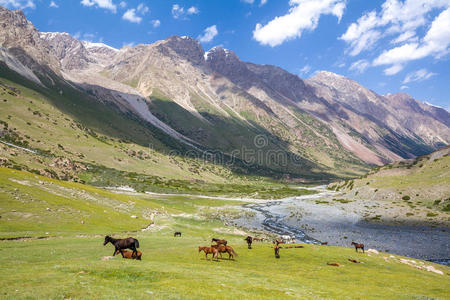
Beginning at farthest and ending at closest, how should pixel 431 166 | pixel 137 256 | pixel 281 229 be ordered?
pixel 431 166
pixel 281 229
pixel 137 256

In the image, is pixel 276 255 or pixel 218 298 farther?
pixel 276 255

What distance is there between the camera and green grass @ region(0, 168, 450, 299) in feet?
41.6

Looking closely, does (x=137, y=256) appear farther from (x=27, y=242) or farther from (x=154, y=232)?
(x=154, y=232)

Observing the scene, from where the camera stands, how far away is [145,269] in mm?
16562

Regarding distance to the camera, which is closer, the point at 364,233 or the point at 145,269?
the point at 145,269

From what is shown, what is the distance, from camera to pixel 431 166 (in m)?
112

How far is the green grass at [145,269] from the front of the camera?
1268 cm

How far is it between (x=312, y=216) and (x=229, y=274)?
73.6 m

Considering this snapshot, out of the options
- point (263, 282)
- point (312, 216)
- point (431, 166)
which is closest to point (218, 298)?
point (263, 282)

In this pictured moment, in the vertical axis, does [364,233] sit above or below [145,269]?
below

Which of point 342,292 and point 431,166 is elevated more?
point 431,166

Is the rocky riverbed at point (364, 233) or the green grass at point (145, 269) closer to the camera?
the green grass at point (145, 269)

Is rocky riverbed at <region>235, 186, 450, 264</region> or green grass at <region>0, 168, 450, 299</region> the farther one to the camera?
rocky riverbed at <region>235, 186, 450, 264</region>

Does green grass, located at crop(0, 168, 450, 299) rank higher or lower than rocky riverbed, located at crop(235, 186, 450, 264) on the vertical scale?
higher
